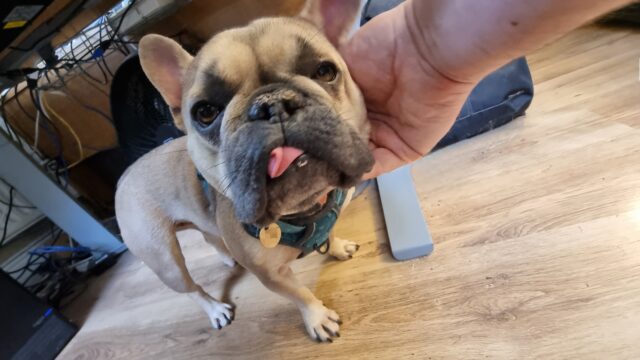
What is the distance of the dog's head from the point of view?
2.54ft

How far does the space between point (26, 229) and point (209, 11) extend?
7.03ft

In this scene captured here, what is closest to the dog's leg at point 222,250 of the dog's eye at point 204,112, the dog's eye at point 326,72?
the dog's eye at point 204,112

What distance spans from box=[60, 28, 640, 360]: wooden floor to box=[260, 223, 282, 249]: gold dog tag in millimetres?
548

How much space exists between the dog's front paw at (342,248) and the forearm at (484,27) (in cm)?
91

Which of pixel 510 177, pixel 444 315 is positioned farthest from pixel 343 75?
pixel 510 177

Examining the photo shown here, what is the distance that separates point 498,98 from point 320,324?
4.72ft

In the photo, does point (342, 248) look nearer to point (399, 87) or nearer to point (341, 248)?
point (341, 248)

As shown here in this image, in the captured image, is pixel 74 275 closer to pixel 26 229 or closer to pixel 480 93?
pixel 26 229

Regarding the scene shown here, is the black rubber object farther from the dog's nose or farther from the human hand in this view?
the dog's nose

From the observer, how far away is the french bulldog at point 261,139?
0.78m

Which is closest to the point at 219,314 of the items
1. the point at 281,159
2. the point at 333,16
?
the point at 281,159

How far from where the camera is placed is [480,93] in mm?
1898

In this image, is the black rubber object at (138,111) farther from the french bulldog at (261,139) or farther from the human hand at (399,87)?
the human hand at (399,87)

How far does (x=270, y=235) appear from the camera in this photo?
3.56 feet
